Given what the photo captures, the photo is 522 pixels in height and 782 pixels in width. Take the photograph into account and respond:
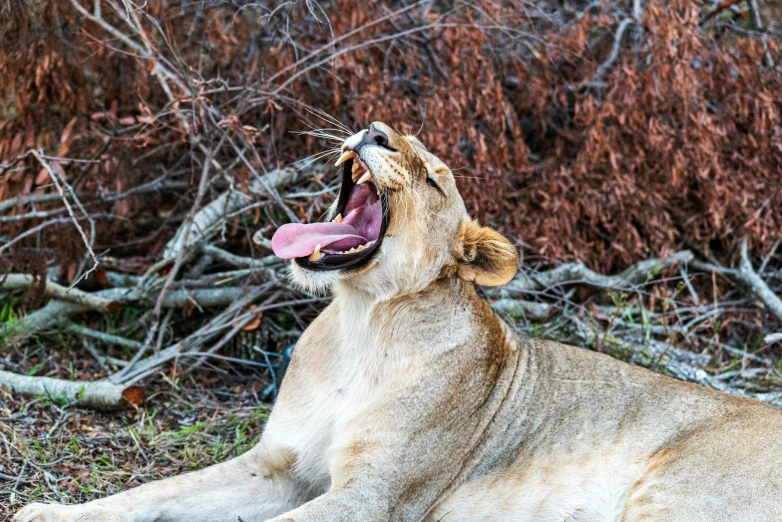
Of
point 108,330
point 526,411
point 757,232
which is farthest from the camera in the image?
point 757,232

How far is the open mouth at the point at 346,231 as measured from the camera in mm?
3596

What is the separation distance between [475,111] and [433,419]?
294 centimetres

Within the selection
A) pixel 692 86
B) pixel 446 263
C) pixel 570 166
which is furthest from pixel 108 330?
pixel 692 86

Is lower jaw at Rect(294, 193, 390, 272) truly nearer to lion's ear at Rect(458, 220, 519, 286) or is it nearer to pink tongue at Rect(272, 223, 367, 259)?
pink tongue at Rect(272, 223, 367, 259)

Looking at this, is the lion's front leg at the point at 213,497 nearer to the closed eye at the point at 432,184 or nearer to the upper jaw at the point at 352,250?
the upper jaw at the point at 352,250

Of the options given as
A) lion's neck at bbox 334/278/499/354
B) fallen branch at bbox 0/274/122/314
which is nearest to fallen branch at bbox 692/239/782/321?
lion's neck at bbox 334/278/499/354

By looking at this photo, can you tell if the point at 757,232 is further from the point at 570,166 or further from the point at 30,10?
the point at 30,10

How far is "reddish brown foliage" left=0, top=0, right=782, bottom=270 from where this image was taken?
569cm

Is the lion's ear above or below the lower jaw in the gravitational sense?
below

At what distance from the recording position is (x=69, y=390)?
186 inches

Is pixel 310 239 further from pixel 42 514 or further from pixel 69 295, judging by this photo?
pixel 69 295

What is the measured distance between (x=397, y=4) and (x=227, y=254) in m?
2.23

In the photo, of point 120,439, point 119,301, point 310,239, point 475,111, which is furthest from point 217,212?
point 310,239

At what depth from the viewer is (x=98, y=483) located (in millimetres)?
4117
